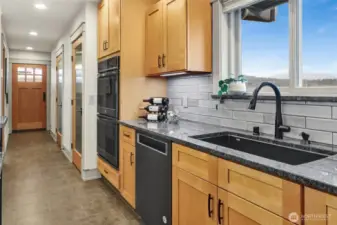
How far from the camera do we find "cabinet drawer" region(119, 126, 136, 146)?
247 centimetres

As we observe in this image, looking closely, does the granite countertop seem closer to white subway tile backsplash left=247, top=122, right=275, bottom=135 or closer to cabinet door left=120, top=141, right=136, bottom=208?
white subway tile backsplash left=247, top=122, right=275, bottom=135

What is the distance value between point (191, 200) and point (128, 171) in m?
1.11

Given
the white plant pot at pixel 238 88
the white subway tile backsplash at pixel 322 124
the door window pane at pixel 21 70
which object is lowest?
the white subway tile backsplash at pixel 322 124

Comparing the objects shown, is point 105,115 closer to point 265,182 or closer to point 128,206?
point 128,206

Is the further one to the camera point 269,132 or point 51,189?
point 51,189

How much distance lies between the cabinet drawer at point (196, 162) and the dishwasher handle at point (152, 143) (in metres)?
0.14

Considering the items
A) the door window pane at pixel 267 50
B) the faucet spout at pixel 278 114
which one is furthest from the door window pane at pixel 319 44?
the faucet spout at pixel 278 114

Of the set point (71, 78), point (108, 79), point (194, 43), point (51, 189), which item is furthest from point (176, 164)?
point (71, 78)

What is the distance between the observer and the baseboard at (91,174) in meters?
3.66

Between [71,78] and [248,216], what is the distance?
13.9 ft

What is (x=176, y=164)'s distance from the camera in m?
1.79

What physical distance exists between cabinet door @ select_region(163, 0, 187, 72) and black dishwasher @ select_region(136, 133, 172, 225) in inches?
29.1

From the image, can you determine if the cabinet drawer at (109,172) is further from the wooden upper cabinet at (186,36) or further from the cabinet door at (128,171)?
the wooden upper cabinet at (186,36)

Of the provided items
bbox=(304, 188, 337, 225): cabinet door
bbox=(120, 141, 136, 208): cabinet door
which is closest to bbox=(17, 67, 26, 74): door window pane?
bbox=(120, 141, 136, 208): cabinet door
